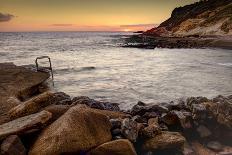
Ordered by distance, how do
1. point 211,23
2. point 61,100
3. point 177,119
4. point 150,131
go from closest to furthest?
1. point 150,131
2. point 177,119
3. point 61,100
4. point 211,23

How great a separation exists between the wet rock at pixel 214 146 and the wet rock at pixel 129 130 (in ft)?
7.53

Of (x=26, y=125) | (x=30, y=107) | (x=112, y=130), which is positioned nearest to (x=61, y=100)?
(x=30, y=107)

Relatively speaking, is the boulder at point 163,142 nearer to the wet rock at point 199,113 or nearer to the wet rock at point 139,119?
the wet rock at point 139,119

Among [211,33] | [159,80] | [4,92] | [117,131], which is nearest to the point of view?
[117,131]

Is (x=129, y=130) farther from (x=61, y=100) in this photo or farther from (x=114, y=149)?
(x=61, y=100)

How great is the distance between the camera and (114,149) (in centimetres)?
717

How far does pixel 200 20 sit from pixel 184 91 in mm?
93922

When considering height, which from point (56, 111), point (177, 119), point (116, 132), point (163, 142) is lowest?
point (163, 142)

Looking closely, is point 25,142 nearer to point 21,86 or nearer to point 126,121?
point 126,121

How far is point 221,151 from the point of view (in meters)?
8.73

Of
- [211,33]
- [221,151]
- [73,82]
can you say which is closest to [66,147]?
[221,151]

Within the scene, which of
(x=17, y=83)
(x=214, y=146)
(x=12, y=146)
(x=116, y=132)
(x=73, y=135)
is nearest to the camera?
(x=12, y=146)

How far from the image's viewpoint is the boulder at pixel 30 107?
891 centimetres

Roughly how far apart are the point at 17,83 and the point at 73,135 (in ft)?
33.2
